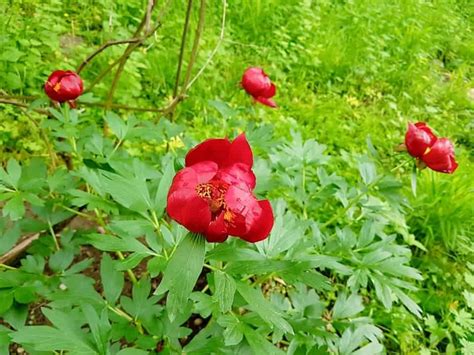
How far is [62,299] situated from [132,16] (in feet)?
6.27

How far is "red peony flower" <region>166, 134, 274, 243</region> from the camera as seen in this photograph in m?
0.64

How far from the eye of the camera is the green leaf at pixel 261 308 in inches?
27.8

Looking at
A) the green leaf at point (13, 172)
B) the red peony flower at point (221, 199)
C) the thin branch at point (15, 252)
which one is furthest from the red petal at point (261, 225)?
the thin branch at point (15, 252)

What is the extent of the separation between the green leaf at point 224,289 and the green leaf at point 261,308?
1cm

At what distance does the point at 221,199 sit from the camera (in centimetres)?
66

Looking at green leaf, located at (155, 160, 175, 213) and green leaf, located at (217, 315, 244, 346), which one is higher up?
green leaf, located at (155, 160, 175, 213)

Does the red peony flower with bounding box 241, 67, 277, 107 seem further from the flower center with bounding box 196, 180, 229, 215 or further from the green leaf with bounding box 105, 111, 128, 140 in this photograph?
the flower center with bounding box 196, 180, 229, 215

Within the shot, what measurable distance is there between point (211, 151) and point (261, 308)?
240 mm

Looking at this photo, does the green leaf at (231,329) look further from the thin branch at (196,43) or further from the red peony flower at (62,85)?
the thin branch at (196,43)

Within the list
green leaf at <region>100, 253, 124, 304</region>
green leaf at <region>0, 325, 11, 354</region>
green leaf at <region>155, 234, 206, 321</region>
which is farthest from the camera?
green leaf at <region>100, 253, 124, 304</region>

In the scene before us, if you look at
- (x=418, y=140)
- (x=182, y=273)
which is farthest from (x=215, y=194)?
(x=418, y=140)

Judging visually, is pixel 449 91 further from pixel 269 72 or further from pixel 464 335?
Answer: pixel 464 335

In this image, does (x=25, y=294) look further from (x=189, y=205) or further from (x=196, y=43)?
(x=196, y=43)

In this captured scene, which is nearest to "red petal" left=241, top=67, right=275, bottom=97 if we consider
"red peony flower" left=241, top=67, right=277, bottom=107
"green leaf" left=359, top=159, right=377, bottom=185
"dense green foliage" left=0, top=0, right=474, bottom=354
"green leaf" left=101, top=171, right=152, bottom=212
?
"red peony flower" left=241, top=67, right=277, bottom=107
